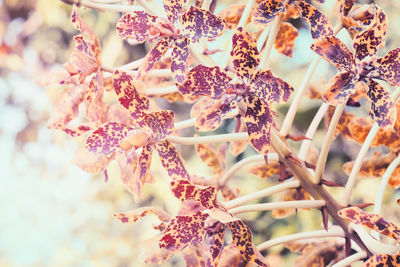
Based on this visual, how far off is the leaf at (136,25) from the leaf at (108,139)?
0.08m

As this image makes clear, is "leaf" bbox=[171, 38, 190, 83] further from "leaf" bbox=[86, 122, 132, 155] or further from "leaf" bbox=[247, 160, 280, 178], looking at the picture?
"leaf" bbox=[247, 160, 280, 178]

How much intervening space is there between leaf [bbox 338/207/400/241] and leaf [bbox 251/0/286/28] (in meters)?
0.19

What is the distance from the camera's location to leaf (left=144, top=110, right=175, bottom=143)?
392 mm

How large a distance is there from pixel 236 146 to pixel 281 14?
0.17 m

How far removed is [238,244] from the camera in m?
0.38

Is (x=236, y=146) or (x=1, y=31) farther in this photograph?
(x=1, y=31)

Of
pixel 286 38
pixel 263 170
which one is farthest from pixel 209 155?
pixel 286 38

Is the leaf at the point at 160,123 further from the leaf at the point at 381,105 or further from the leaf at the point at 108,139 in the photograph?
the leaf at the point at 381,105

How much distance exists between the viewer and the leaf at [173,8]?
400mm

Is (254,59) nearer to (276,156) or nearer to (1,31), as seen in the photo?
(276,156)

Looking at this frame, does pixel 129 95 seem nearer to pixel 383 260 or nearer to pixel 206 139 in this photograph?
pixel 206 139

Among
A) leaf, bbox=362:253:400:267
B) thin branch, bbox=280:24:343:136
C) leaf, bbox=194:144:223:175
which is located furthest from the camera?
leaf, bbox=194:144:223:175

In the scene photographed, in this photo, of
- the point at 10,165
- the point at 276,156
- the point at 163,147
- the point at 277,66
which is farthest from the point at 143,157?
the point at 10,165

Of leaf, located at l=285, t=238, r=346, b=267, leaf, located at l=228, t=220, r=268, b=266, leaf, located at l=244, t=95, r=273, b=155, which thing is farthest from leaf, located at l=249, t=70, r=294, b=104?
leaf, located at l=285, t=238, r=346, b=267
